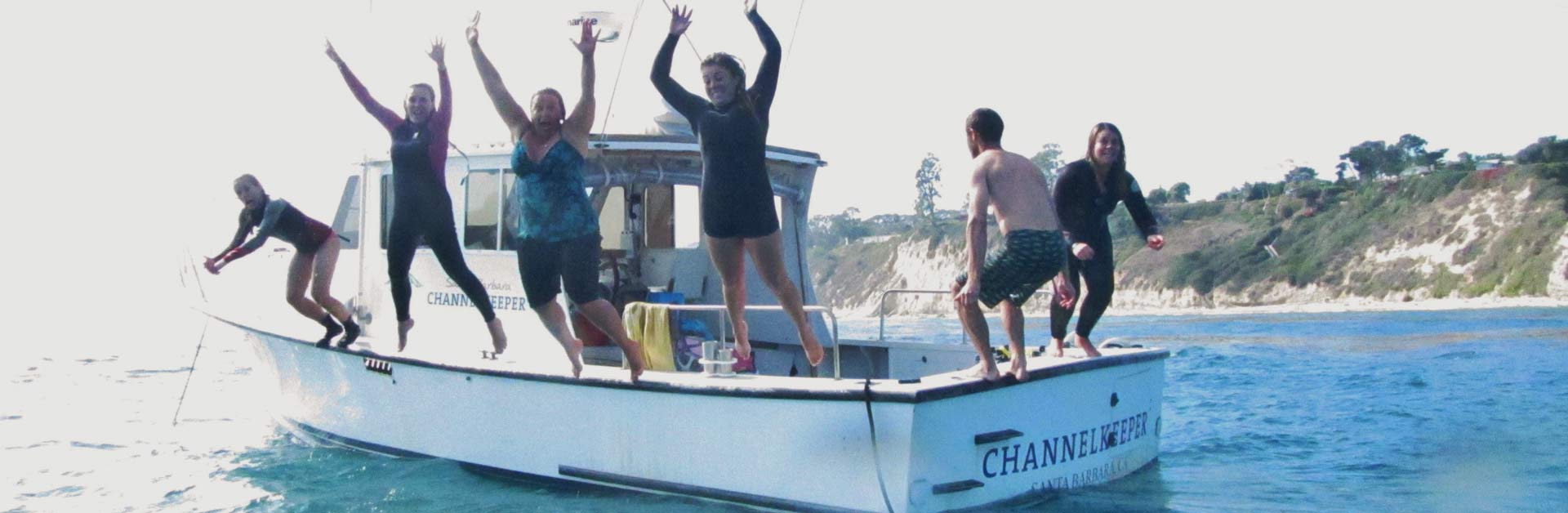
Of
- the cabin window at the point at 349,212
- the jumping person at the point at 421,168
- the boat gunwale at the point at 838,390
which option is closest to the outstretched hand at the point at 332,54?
the jumping person at the point at 421,168

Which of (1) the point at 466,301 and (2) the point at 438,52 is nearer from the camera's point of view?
(2) the point at 438,52

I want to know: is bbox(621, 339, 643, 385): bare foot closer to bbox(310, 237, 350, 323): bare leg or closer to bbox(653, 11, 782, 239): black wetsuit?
bbox(653, 11, 782, 239): black wetsuit

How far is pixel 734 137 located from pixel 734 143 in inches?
1.1

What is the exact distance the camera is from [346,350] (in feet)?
31.0

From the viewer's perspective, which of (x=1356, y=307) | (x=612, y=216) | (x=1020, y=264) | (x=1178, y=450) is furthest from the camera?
(x=1356, y=307)

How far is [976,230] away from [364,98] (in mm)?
3826

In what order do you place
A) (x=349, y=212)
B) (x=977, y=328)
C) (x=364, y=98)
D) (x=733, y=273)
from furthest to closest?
(x=349, y=212) < (x=364, y=98) < (x=733, y=273) < (x=977, y=328)

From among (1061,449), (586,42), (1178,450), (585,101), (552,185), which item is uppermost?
(586,42)

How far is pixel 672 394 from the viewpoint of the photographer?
24.3ft

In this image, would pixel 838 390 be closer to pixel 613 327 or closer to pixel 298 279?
pixel 613 327

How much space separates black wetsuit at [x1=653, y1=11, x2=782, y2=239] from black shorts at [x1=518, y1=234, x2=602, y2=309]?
695 mm

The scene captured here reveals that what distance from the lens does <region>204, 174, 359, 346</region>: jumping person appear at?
884cm

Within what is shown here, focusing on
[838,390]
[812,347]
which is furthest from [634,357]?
[838,390]

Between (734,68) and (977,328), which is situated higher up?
(734,68)
